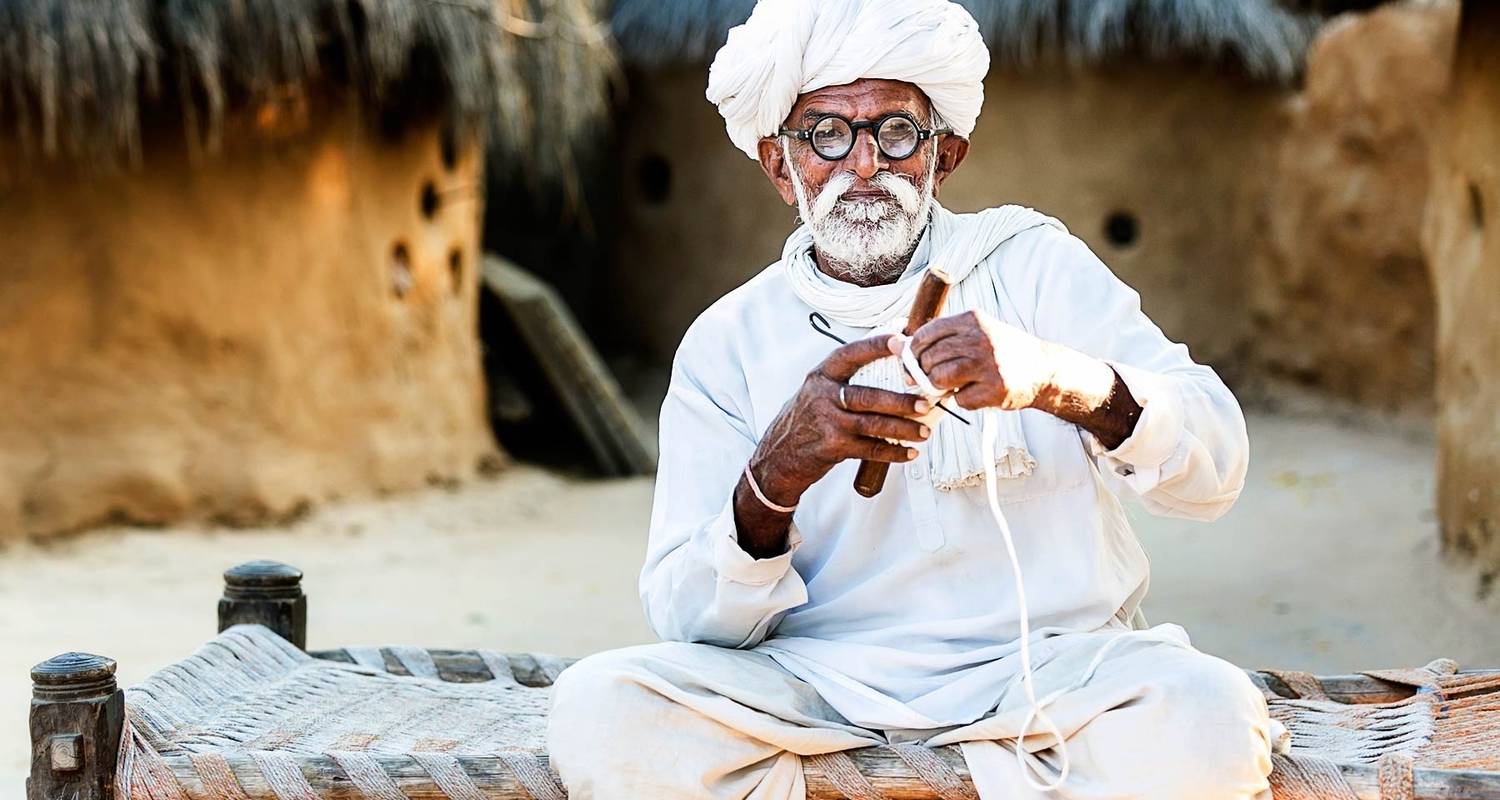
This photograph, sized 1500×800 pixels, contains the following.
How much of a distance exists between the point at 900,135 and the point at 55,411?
14.8 ft

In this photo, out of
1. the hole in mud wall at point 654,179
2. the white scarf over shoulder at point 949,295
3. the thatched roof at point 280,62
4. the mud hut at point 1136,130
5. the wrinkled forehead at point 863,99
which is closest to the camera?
the white scarf over shoulder at point 949,295

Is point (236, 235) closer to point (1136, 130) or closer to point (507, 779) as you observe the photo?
point (507, 779)

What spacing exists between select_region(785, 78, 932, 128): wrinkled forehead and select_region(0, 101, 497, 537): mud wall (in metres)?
4.39

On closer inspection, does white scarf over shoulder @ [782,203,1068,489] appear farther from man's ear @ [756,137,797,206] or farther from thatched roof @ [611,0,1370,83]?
thatched roof @ [611,0,1370,83]

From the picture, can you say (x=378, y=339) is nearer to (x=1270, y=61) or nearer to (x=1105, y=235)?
(x=1105, y=235)

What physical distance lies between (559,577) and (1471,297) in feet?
10.5

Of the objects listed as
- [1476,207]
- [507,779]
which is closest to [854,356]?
[507,779]

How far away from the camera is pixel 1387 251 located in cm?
833

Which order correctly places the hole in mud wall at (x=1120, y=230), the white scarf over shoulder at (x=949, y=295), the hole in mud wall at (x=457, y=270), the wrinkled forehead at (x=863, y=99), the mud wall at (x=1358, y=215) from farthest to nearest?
the hole in mud wall at (x=1120, y=230) < the hole in mud wall at (x=457, y=270) < the mud wall at (x=1358, y=215) < the wrinkled forehead at (x=863, y=99) < the white scarf over shoulder at (x=949, y=295)

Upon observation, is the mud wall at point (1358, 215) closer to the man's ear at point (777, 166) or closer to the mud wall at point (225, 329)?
the mud wall at point (225, 329)

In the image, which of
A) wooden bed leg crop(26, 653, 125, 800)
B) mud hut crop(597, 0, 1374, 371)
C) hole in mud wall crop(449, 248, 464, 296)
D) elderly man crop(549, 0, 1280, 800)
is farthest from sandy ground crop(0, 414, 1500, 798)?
elderly man crop(549, 0, 1280, 800)

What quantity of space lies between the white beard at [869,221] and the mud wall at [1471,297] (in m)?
3.04

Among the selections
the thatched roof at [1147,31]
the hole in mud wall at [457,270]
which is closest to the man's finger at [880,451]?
the hole in mud wall at [457,270]

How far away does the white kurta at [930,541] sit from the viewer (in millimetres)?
2369
